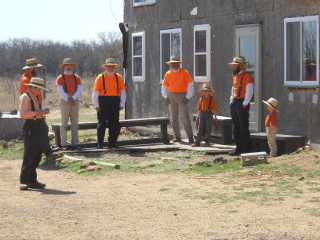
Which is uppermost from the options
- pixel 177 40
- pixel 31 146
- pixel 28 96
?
pixel 177 40

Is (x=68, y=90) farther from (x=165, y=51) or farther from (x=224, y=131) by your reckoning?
(x=165, y=51)

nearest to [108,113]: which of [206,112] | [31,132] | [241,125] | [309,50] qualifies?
[206,112]

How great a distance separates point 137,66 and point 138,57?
0.32 m

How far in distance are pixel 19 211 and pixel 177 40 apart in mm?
11166

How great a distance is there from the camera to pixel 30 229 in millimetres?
8945

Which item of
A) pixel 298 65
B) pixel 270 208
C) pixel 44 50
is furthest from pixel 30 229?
pixel 44 50

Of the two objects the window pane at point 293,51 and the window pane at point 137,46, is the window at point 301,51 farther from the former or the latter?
the window pane at point 137,46

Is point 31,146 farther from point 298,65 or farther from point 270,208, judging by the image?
point 298,65

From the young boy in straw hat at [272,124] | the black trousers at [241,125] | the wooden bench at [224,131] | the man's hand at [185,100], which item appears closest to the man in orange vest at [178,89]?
the man's hand at [185,100]

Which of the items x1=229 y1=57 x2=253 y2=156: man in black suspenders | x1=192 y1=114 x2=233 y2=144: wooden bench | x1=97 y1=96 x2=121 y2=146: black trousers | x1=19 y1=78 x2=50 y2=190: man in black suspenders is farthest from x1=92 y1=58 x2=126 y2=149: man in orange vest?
x1=19 y1=78 x2=50 y2=190: man in black suspenders

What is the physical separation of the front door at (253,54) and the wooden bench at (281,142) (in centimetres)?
76

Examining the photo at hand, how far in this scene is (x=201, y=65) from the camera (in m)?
19.3

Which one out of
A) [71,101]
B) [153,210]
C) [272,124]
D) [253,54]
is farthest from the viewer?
[253,54]

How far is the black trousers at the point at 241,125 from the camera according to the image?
1530 cm
